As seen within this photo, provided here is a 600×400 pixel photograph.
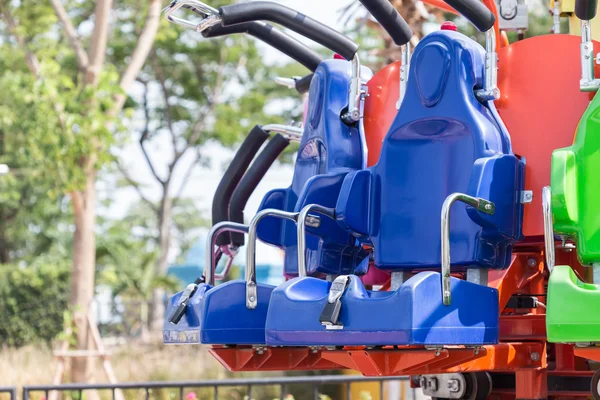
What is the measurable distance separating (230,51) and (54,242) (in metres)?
7.01

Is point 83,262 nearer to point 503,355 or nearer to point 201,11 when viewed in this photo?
point 201,11

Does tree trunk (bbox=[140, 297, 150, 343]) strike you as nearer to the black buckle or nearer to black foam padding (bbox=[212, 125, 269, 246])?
black foam padding (bbox=[212, 125, 269, 246])

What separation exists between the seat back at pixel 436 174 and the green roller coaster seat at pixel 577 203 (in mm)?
245

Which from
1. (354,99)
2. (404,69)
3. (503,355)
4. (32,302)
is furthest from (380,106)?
(32,302)

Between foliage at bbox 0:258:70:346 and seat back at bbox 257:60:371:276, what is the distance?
48.9ft

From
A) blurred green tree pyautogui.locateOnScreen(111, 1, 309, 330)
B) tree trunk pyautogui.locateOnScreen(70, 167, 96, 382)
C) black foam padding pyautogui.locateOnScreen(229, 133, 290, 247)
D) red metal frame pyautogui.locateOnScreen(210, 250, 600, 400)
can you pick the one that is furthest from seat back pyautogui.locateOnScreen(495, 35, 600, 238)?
blurred green tree pyautogui.locateOnScreen(111, 1, 309, 330)

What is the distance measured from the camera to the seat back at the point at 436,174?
2.61 metres

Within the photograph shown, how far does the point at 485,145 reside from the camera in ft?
8.62

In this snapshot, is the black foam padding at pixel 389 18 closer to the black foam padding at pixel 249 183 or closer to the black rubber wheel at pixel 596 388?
the black foam padding at pixel 249 183

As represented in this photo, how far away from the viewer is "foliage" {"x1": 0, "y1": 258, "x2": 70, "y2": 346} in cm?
1747

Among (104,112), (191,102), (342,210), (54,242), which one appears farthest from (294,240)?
(54,242)

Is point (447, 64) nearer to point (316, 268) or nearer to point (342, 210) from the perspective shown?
point (342, 210)

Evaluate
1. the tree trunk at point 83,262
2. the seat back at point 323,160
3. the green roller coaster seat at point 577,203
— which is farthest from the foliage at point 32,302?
the green roller coaster seat at point 577,203

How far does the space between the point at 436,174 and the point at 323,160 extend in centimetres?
52
